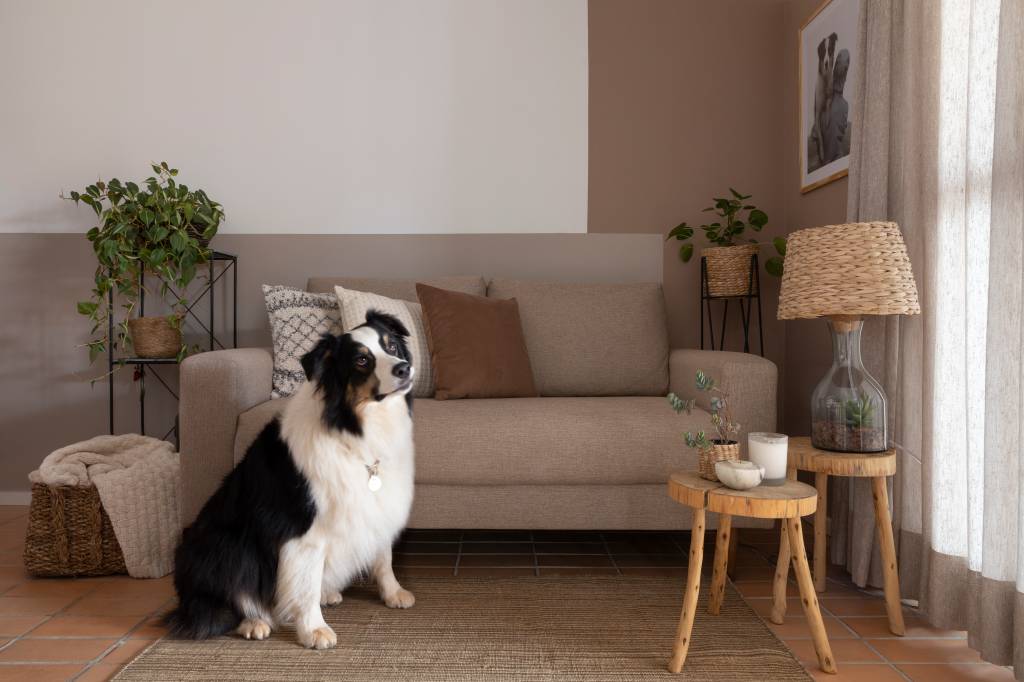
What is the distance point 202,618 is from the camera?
1.83m

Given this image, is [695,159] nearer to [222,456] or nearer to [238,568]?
[222,456]

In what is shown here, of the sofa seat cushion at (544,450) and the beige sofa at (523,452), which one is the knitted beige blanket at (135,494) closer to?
the beige sofa at (523,452)

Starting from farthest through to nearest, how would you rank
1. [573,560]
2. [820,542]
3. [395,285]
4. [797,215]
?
[797,215], [395,285], [573,560], [820,542]

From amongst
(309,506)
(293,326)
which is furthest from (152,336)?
(309,506)

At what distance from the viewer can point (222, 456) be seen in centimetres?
230

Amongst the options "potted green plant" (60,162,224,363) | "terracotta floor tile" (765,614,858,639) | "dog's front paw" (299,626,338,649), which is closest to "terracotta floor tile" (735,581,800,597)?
"terracotta floor tile" (765,614,858,639)

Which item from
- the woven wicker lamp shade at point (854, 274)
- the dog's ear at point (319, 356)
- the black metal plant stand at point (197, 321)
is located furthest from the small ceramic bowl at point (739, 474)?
the black metal plant stand at point (197, 321)

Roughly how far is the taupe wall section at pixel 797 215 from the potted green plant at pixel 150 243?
8.75ft

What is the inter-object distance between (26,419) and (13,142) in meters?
1.33

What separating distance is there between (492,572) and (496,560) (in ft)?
0.48

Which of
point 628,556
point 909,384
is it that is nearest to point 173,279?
point 628,556

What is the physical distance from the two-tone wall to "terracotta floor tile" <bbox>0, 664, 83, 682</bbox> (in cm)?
177

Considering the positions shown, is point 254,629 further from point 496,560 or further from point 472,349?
point 472,349

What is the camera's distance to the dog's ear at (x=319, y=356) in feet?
5.81
